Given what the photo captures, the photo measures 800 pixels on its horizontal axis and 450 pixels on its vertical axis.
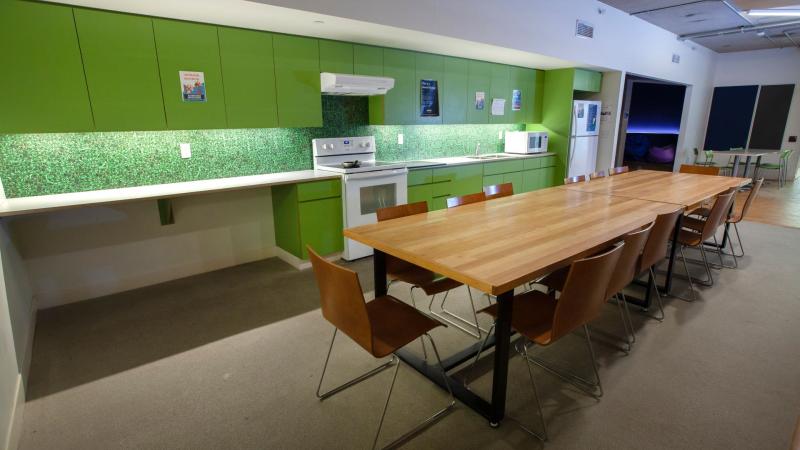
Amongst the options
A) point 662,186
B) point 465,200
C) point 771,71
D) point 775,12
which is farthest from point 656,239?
point 771,71

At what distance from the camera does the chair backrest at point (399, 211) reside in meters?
2.49

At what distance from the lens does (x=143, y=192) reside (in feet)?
9.78

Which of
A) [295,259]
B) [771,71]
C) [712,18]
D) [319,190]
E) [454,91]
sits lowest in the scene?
[295,259]

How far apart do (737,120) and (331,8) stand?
10.5 m

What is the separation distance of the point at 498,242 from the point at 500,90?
4.10 meters

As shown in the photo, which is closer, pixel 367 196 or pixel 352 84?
pixel 352 84

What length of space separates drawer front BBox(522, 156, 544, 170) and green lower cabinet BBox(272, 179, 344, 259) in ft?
10.0

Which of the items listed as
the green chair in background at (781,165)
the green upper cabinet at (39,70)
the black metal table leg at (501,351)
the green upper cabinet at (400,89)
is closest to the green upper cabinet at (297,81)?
the green upper cabinet at (400,89)

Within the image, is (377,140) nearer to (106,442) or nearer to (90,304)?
(90,304)

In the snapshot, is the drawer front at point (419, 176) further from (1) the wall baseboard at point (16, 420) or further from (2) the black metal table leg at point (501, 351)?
(1) the wall baseboard at point (16, 420)

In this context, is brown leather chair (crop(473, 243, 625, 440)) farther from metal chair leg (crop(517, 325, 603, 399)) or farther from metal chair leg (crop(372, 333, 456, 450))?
metal chair leg (crop(372, 333, 456, 450))

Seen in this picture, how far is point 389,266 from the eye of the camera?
2490 millimetres

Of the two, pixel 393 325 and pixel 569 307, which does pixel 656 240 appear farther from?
pixel 393 325

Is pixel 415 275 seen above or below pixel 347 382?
above
